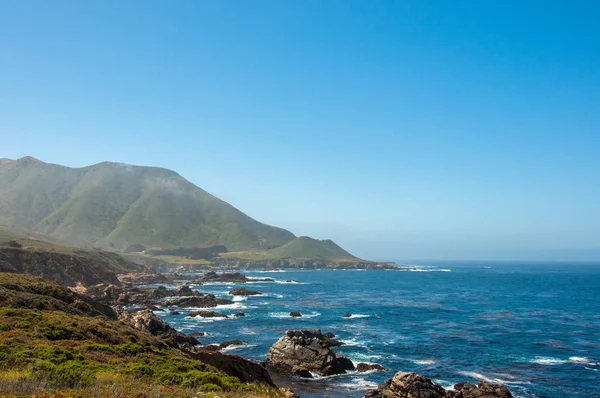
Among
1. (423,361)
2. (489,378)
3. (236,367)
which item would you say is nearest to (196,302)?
(423,361)

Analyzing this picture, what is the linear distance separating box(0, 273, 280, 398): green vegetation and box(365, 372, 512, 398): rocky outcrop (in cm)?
1176

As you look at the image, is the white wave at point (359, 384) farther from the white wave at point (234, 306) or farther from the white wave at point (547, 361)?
the white wave at point (234, 306)

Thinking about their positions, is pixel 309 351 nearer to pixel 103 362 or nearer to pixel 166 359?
pixel 166 359

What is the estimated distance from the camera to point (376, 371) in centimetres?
4334

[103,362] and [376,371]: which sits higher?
[103,362]

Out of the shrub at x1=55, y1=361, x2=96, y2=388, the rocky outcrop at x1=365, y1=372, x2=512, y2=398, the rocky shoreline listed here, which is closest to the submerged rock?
the rocky shoreline

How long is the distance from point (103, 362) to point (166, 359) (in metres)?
4.49

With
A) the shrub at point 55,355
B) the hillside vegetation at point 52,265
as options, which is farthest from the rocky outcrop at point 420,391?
the hillside vegetation at point 52,265

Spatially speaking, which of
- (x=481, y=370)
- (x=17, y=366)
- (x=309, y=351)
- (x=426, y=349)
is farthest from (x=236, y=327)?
(x=17, y=366)

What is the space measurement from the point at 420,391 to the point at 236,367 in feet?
50.3

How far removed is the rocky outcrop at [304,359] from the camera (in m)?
42.9

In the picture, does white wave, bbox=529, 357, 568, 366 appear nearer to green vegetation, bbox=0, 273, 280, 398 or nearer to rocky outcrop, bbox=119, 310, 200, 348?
green vegetation, bbox=0, 273, 280, 398

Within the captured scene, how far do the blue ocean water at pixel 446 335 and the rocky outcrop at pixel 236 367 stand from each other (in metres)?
4.36

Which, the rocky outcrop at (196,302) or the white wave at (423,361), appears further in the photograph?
the rocky outcrop at (196,302)
